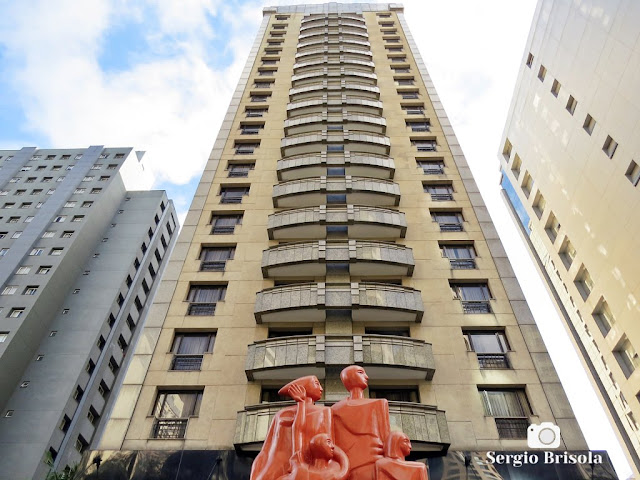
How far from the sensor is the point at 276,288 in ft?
59.6

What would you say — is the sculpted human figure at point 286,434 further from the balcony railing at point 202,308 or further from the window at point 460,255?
the window at point 460,255

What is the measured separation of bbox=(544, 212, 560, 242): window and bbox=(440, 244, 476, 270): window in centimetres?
1633

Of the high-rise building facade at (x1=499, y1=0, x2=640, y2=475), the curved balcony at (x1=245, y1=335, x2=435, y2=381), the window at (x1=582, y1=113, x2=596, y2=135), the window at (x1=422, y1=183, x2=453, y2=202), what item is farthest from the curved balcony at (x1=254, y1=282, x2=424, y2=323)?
the window at (x1=582, y1=113, x2=596, y2=135)

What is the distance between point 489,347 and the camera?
17266mm

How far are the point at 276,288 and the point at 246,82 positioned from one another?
21286 mm

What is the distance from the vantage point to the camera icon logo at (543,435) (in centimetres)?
1413

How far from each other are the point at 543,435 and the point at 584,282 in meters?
20.4

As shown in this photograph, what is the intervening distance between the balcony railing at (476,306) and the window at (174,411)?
10830 mm

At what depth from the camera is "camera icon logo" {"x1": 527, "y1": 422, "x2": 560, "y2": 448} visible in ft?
46.4

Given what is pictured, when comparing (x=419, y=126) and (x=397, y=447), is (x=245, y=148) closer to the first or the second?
(x=419, y=126)

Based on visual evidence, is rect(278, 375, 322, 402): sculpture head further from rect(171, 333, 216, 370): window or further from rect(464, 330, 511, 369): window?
rect(464, 330, 511, 369): window

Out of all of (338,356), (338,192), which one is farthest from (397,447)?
(338,192)

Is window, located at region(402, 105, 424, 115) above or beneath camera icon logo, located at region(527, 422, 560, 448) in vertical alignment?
above

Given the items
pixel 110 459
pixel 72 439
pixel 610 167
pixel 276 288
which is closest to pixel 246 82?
pixel 276 288
